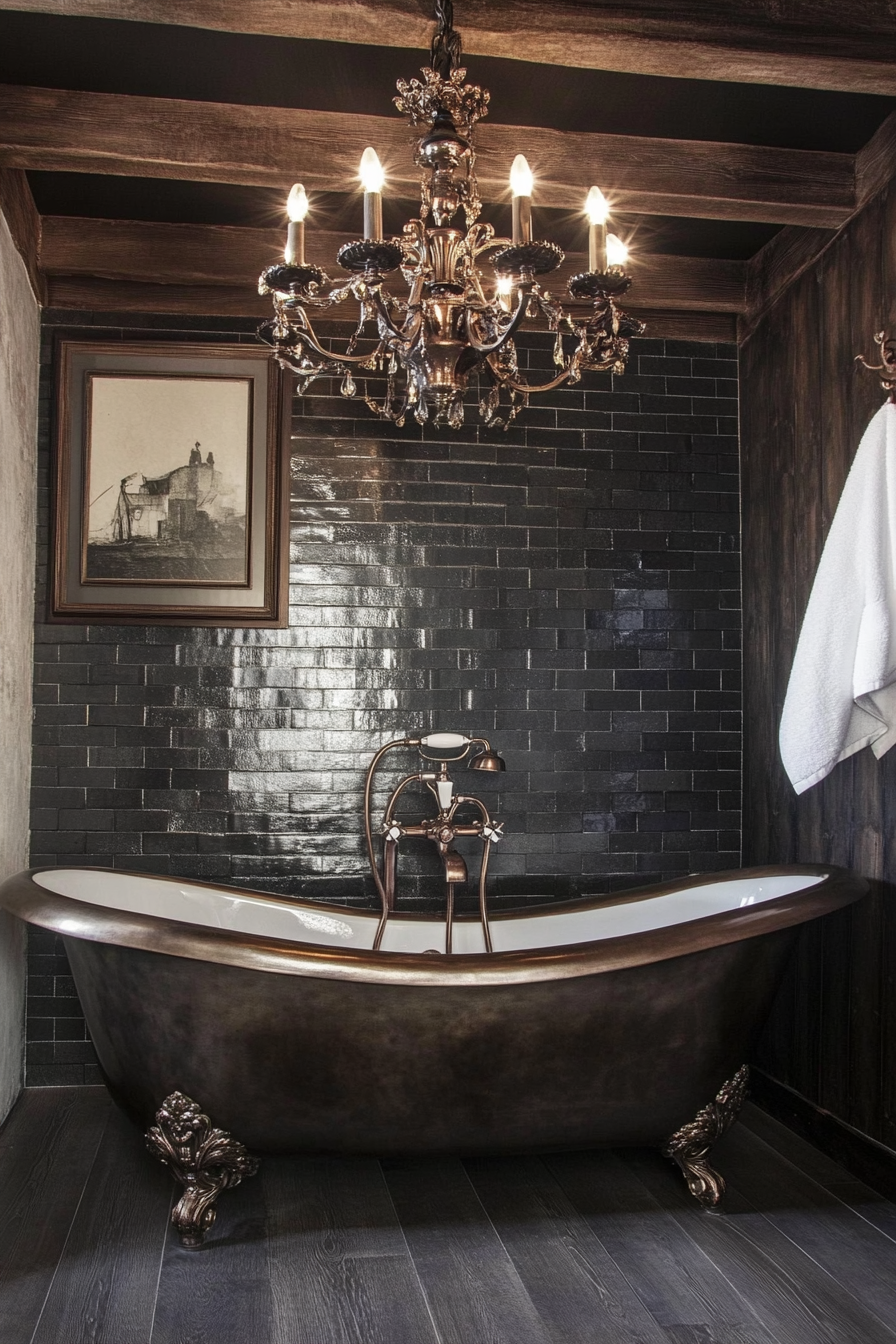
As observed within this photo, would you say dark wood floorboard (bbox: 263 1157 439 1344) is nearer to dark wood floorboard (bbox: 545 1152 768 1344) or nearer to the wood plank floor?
the wood plank floor

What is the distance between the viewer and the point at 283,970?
2.02m

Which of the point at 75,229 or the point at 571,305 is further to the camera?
the point at 571,305

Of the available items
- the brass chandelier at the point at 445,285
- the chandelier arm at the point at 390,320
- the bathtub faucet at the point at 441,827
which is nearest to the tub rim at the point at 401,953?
the bathtub faucet at the point at 441,827

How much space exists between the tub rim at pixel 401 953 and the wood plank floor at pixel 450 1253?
59 centimetres

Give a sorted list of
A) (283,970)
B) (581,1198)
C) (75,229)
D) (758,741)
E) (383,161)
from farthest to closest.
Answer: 1. (758,741)
2. (75,229)
3. (383,161)
4. (581,1198)
5. (283,970)

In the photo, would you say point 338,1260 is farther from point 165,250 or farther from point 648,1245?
point 165,250

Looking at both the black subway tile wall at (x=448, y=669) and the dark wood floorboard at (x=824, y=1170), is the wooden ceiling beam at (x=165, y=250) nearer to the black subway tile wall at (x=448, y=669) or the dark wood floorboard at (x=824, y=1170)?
the black subway tile wall at (x=448, y=669)

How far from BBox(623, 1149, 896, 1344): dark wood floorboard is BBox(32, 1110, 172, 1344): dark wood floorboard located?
3.78ft

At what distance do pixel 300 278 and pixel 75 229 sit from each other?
1.79 metres

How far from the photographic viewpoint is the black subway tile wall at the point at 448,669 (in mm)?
3172

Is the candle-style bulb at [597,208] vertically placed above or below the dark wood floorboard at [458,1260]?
above

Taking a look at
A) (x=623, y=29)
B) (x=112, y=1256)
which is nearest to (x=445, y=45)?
(x=623, y=29)

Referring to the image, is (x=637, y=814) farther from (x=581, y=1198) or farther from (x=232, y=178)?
(x=232, y=178)

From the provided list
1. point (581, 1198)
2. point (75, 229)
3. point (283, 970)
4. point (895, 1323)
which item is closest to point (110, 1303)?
point (283, 970)
